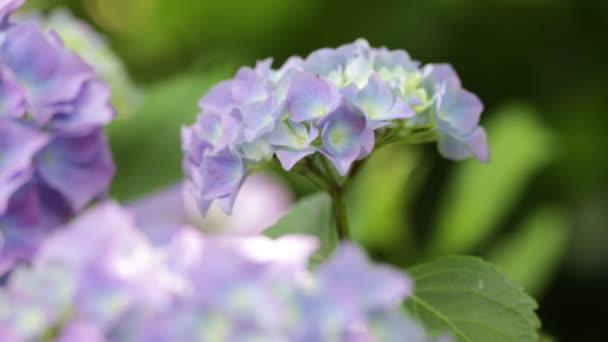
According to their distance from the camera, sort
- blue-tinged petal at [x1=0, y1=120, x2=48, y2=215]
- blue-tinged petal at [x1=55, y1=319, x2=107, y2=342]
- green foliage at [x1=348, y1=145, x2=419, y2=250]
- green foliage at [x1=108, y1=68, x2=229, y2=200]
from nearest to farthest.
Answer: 1. blue-tinged petal at [x1=55, y1=319, x2=107, y2=342]
2. blue-tinged petal at [x1=0, y1=120, x2=48, y2=215]
3. green foliage at [x1=108, y1=68, x2=229, y2=200]
4. green foliage at [x1=348, y1=145, x2=419, y2=250]

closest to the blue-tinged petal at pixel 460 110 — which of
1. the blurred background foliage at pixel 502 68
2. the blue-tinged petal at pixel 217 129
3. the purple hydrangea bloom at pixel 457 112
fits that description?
the purple hydrangea bloom at pixel 457 112

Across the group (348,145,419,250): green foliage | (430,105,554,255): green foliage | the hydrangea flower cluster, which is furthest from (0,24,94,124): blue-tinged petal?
(430,105,554,255): green foliage

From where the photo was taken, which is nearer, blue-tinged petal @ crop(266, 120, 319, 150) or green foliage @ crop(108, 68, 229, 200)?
blue-tinged petal @ crop(266, 120, 319, 150)

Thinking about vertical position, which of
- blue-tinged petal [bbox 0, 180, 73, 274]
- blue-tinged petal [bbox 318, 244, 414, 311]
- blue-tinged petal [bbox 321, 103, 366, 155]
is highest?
blue-tinged petal [bbox 318, 244, 414, 311]

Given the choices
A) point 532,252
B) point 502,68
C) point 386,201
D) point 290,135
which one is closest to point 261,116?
point 290,135

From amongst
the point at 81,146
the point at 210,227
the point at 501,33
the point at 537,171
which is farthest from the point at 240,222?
the point at 501,33

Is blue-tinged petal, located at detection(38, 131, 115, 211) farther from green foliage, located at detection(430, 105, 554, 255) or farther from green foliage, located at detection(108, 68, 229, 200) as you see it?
Result: green foliage, located at detection(430, 105, 554, 255)

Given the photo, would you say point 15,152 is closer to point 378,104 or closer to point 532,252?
point 378,104
